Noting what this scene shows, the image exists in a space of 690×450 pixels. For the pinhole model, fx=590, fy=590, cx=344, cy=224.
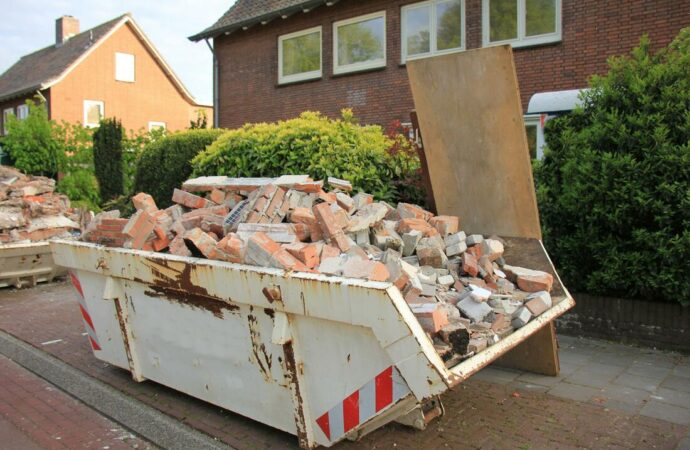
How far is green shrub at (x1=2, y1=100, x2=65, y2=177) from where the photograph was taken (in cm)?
1427

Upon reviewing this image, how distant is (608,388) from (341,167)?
289 cm

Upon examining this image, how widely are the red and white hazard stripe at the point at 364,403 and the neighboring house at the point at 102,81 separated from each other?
99.2ft

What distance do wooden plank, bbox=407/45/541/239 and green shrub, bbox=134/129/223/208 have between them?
4240 mm

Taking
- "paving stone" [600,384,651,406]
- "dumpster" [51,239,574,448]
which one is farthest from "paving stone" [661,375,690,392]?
"dumpster" [51,239,574,448]

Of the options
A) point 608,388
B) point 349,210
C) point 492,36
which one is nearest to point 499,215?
point 349,210

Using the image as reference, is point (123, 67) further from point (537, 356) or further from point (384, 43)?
point (537, 356)

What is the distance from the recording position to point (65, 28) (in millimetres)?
35719

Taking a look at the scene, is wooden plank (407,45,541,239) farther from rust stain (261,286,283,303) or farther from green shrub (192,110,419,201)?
rust stain (261,286,283,303)

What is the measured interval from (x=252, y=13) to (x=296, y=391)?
15.2 m

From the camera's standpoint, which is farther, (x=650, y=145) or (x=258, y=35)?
(x=258, y=35)

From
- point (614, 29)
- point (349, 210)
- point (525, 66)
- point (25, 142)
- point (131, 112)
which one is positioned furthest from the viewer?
point (131, 112)

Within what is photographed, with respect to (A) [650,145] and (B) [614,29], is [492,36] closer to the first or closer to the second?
(B) [614,29]

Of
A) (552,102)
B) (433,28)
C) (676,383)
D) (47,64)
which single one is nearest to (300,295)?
(676,383)

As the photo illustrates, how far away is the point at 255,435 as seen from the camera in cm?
368
